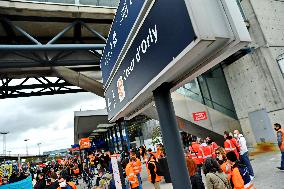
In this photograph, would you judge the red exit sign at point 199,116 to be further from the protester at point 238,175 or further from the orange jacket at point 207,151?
the protester at point 238,175

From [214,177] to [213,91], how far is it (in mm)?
13734

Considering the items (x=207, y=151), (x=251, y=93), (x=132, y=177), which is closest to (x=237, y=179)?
(x=132, y=177)

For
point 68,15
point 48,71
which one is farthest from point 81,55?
point 68,15

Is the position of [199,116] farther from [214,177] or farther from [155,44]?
[155,44]

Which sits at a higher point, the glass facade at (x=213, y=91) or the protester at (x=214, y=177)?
the glass facade at (x=213, y=91)

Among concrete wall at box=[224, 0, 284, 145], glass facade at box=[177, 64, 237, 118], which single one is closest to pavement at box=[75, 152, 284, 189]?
concrete wall at box=[224, 0, 284, 145]

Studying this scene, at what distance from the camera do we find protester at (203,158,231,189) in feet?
14.5

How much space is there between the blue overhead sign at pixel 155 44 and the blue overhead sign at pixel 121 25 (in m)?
0.19

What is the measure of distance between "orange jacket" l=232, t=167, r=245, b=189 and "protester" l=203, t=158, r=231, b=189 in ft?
0.46

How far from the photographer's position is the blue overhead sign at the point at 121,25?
2093 mm

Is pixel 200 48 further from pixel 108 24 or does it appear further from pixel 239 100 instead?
pixel 239 100

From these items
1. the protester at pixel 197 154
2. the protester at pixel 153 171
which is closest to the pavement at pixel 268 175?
the protester at pixel 153 171

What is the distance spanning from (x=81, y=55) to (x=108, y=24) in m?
2.19

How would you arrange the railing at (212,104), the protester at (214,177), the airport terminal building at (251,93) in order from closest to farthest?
the protester at (214,177) < the airport terminal building at (251,93) < the railing at (212,104)
